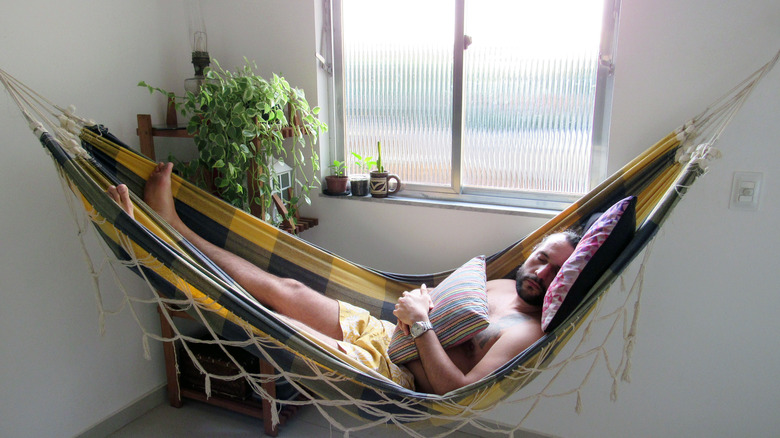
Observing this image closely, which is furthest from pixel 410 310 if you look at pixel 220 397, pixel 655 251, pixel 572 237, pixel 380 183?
pixel 220 397

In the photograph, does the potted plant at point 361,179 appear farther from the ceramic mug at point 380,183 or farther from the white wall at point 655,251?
the white wall at point 655,251

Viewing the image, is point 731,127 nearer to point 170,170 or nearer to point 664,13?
point 664,13

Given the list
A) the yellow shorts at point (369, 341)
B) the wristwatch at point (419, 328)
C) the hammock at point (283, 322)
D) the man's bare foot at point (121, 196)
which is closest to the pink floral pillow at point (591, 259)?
the hammock at point (283, 322)

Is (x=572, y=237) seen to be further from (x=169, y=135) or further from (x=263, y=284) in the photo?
(x=169, y=135)

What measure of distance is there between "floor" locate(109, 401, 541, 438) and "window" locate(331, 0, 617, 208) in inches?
36.0

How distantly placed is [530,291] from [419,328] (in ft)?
1.07

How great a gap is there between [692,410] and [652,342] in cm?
25

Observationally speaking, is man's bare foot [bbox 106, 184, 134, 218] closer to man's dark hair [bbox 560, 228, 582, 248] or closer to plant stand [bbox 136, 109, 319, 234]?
plant stand [bbox 136, 109, 319, 234]

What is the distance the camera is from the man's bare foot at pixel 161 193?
5.40ft

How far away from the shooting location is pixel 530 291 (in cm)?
144

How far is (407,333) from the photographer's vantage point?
143 cm

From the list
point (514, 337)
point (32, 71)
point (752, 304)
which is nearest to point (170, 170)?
point (32, 71)

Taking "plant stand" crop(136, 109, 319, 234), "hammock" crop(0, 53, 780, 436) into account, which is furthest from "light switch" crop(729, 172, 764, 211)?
"plant stand" crop(136, 109, 319, 234)

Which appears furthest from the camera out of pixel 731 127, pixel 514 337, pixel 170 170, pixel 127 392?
pixel 127 392
